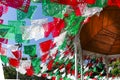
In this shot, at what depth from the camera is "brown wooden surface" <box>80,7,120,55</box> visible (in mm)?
8461

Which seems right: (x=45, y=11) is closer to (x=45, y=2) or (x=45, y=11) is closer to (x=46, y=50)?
(x=45, y=2)

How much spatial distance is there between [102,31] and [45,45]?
59.7 inches

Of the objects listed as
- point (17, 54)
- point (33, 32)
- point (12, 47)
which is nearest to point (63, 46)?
point (12, 47)

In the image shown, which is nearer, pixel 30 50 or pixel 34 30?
pixel 34 30

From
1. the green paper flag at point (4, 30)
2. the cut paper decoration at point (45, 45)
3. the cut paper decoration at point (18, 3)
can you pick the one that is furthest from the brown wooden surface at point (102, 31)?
the cut paper decoration at point (18, 3)

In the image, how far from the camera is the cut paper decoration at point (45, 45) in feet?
27.3

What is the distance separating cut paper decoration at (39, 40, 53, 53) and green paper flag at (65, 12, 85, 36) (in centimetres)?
63

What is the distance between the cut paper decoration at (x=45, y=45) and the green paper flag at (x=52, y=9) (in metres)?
1.91

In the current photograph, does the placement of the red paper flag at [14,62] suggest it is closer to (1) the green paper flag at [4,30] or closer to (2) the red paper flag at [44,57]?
(2) the red paper flag at [44,57]

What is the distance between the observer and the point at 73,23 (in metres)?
7.47

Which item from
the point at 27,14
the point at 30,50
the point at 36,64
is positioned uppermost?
the point at 27,14

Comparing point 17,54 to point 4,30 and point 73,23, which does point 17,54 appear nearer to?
point 4,30

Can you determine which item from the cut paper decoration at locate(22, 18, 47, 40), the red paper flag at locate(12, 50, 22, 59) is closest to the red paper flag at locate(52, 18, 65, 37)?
the cut paper decoration at locate(22, 18, 47, 40)

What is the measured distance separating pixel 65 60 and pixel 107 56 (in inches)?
50.8
